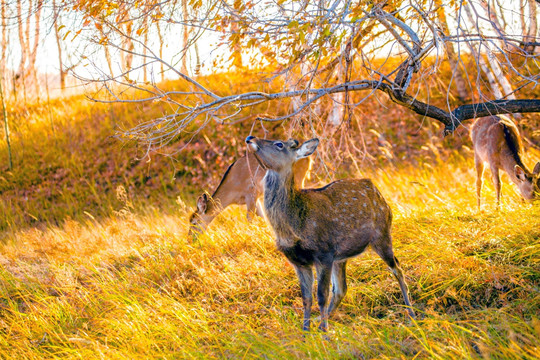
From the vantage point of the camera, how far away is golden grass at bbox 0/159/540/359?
4273 mm

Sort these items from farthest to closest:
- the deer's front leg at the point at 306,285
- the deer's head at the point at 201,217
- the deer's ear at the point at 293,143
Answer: the deer's head at the point at 201,217 < the deer's ear at the point at 293,143 < the deer's front leg at the point at 306,285

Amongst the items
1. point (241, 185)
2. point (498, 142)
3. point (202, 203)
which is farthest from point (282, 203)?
point (498, 142)

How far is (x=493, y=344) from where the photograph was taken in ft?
12.9

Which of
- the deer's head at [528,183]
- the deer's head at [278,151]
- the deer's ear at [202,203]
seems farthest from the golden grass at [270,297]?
the deer's head at [278,151]

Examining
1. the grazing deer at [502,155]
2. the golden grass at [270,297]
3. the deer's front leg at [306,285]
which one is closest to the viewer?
the golden grass at [270,297]

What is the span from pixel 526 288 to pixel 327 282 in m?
1.88

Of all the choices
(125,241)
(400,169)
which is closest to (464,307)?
(125,241)

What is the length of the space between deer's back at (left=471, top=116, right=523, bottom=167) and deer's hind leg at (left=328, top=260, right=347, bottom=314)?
4466 mm

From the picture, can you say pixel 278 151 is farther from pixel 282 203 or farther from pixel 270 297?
pixel 270 297

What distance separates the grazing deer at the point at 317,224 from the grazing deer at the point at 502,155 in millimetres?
3457

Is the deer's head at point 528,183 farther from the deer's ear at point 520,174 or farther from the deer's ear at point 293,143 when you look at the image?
the deer's ear at point 293,143

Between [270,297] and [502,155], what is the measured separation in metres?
4.75

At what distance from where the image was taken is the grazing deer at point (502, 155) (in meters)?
7.78

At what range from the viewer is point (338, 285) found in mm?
5277
